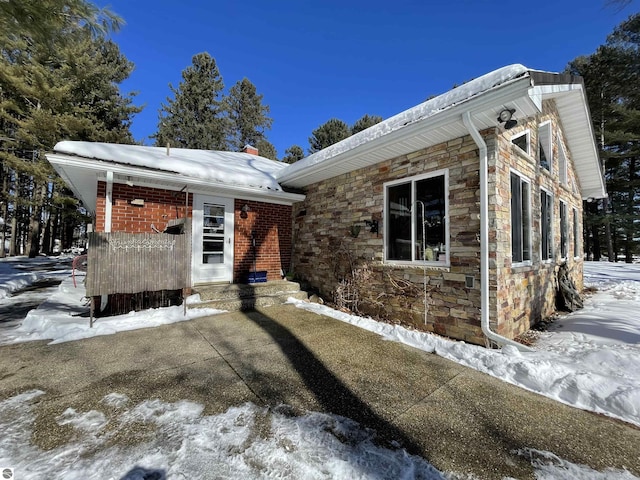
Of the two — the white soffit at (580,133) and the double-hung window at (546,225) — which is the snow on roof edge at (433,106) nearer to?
the white soffit at (580,133)

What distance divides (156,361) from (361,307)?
386 centimetres

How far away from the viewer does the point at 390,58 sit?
1114 cm

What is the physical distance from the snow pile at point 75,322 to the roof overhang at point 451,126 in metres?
3.93

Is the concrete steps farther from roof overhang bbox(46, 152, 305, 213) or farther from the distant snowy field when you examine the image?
the distant snowy field

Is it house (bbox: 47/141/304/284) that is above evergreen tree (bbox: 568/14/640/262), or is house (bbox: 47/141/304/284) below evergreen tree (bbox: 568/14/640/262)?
below

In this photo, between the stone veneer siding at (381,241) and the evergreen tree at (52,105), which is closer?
the stone veneer siding at (381,241)

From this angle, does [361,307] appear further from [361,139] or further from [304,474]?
[304,474]

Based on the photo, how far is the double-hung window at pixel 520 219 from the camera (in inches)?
178

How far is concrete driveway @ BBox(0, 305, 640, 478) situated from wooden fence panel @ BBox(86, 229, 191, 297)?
804mm

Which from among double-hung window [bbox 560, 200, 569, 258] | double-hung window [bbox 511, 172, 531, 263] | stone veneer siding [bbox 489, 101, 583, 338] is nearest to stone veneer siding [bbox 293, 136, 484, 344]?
stone veneer siding [bbox 489, 101, 583, 338]

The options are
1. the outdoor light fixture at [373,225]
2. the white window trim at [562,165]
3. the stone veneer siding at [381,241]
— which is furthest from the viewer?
the white window trim at [562,165]

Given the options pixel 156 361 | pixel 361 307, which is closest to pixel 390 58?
pixel 361 307

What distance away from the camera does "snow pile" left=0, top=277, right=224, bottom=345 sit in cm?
386

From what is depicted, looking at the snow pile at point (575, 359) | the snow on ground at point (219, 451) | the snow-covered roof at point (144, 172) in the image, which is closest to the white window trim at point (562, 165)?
the snow pile at point (575, 359)
